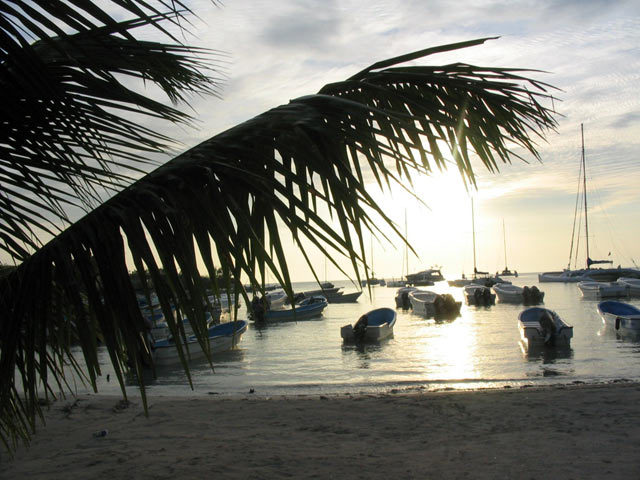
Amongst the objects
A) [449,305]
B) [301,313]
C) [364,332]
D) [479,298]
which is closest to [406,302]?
[479,298]

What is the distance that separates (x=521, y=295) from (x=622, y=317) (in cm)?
2720

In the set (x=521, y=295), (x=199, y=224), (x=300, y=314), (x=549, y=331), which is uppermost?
(x=199, y=224)

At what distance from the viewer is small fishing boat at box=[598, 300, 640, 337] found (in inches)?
856

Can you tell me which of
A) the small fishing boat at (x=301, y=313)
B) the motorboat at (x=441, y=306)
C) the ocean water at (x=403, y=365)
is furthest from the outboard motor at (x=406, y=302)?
the ocean water at (x=403, y=365)

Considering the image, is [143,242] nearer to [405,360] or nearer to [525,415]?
[525,415]

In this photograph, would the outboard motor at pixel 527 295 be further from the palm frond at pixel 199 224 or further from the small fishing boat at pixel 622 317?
the palm frond at pixel 199 224

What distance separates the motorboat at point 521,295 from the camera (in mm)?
→ 47281

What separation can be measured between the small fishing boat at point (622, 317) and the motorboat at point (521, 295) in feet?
71.1

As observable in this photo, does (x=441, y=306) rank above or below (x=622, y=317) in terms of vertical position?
below

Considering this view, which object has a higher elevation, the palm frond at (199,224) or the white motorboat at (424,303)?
the palm frond at (199,224)

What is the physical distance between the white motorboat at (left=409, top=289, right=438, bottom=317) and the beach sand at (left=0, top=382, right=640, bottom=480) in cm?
2759

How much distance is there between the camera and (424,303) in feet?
132

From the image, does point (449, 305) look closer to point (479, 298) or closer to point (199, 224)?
point (479, 298)

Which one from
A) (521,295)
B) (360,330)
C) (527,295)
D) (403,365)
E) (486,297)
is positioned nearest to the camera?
(403,365)
